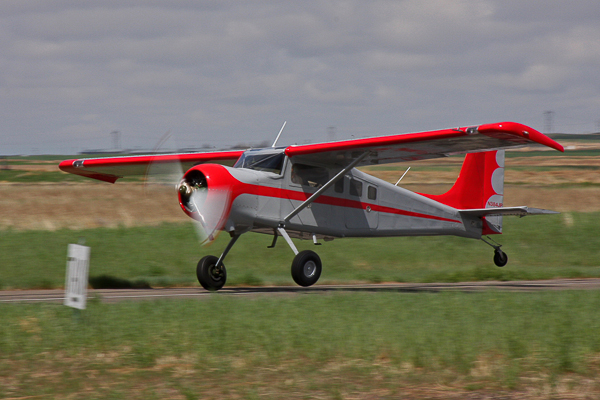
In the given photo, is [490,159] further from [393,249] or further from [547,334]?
[547,334]

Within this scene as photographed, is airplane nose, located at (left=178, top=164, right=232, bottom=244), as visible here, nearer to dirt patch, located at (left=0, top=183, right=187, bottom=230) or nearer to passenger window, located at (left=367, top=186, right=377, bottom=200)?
passenger window, located at (left=367, top=186, right=377, bottom=200)

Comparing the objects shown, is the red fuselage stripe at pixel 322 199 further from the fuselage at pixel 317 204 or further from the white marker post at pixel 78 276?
the white marker post at pixel 78 276

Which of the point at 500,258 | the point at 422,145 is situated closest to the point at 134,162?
the point at 422,145

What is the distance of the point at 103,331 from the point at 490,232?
13.3 meters

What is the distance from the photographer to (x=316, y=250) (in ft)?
Result: 67.1

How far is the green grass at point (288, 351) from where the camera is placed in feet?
18.0

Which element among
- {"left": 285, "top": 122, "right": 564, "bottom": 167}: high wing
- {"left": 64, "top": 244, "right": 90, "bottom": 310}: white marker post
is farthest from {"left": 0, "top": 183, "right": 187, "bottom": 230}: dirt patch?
{"left": 64, "top": 244, "right": 90, "bottom": 310}: white marker post

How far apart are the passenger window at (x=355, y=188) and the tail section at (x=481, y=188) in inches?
124

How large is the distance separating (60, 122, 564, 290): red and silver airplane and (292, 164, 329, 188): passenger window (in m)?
0.02

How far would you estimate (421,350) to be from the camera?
20.4 ft

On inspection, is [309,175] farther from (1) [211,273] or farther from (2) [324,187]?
(1) [211,273]

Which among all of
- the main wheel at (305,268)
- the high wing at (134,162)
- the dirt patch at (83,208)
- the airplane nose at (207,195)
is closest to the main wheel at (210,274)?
the airplane nose at (207,195)

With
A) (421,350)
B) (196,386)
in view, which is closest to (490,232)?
(421,350)

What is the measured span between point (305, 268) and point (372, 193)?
10.1 ft
